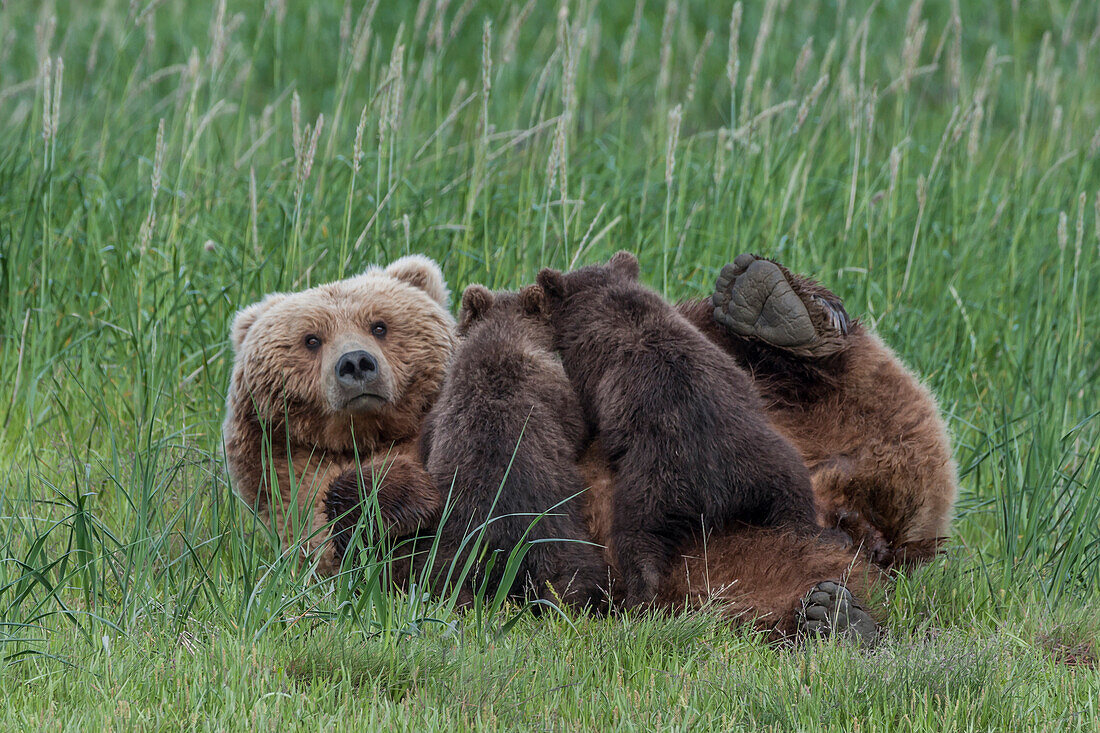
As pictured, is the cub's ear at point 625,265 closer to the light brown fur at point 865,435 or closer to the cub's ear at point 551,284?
the cub's ear at point 551,284

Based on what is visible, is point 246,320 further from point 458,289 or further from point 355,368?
point 458,289

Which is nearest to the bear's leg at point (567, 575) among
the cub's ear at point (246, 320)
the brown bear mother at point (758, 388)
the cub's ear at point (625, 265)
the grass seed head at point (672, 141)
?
the brown bear mother at point (758, 388)

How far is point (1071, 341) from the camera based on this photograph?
4.82 m

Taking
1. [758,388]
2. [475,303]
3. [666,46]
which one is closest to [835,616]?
[758,388]

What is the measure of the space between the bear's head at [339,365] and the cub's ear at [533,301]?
451mm

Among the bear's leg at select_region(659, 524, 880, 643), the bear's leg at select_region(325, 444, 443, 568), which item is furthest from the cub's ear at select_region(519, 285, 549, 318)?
the bear's leg at select_region(659, 524, 880, 643)

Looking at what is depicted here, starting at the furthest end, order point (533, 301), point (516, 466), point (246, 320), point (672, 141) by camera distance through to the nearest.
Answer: point (672, 141) < point (246, 320) < point (533, 301) < point (516, 466)

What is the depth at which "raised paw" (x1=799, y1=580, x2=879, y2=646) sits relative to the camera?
287cm

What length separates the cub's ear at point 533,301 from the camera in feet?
10.8

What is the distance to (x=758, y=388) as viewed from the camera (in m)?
3.43

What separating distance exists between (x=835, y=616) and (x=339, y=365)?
4.95 ft

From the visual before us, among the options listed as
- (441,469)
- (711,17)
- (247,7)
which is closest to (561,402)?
(441,469)

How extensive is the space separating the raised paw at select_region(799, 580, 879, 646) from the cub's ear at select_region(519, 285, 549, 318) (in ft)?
3.44

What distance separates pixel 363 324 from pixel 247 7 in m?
9.44
